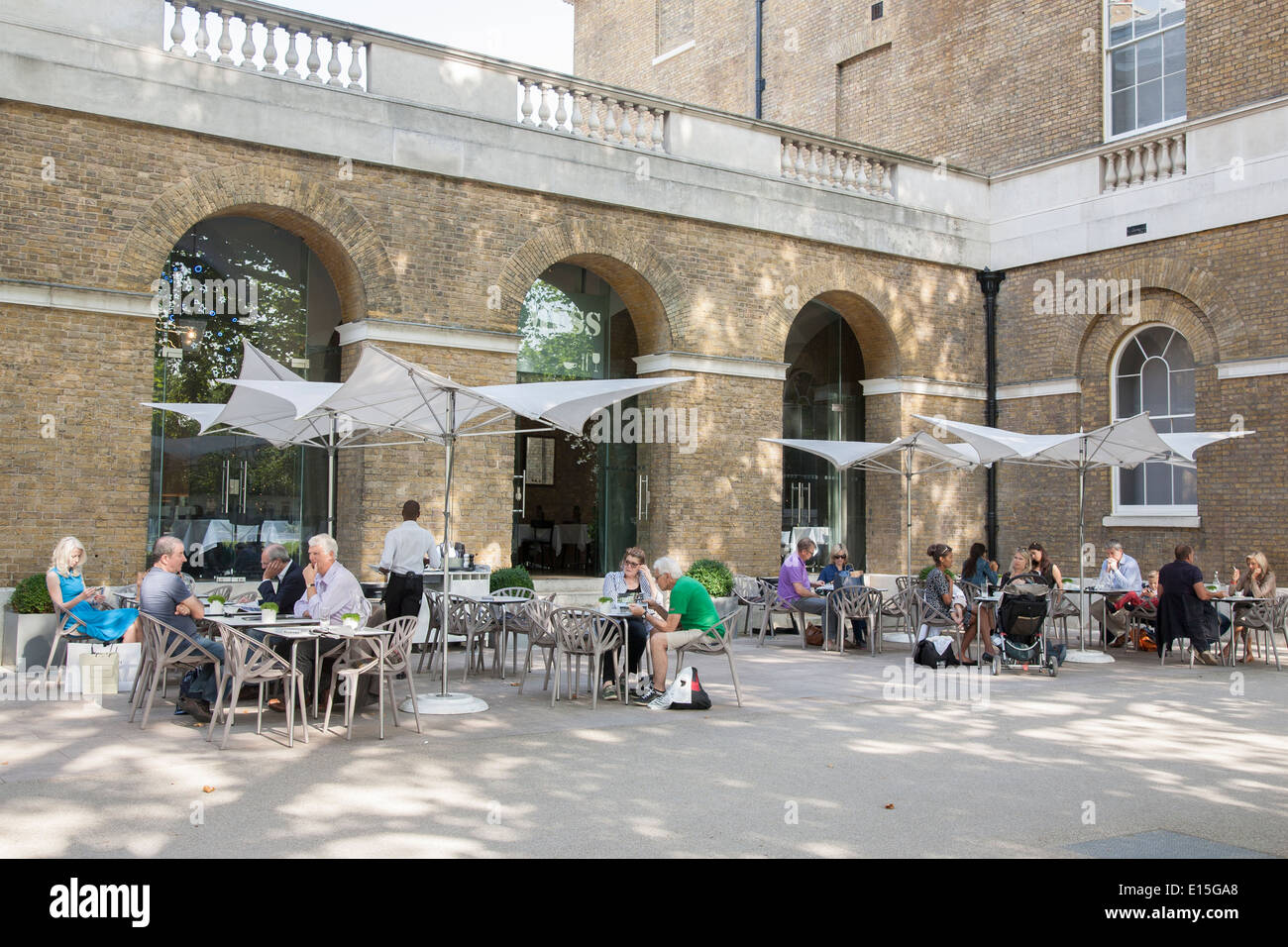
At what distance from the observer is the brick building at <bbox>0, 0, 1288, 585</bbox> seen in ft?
39.8

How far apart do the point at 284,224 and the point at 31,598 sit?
5.36m

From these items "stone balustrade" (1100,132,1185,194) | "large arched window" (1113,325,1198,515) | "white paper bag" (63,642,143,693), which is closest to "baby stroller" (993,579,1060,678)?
"large arched window" (1113,325,1198,515)

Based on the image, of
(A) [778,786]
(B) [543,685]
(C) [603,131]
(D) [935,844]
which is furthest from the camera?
(C) [603,131]

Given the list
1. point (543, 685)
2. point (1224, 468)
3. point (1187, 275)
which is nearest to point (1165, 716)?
point (543, 685)

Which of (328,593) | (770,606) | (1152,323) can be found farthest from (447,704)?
(1152,323)

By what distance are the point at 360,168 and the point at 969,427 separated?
26.4 ft

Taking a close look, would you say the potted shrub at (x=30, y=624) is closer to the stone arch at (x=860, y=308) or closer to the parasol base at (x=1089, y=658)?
the stone arch at (x=860, y=308)

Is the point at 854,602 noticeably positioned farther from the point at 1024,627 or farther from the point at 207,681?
the point at 207,681

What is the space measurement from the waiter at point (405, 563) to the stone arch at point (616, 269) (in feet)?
14.5

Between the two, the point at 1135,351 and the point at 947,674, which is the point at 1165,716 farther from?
the point at 1135,351

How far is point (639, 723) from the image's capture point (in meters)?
8.89

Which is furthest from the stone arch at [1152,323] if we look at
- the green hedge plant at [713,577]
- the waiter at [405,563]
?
the waiter at [405,563]

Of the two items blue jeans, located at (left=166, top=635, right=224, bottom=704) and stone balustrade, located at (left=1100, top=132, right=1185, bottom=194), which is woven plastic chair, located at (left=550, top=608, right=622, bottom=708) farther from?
stone balustrade, located at (left=1100, top=132, right=1185, bottom=194)

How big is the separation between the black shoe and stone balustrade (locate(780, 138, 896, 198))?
12040 millimetres
